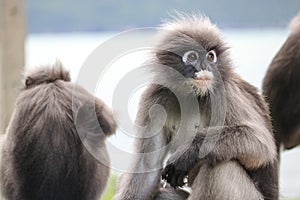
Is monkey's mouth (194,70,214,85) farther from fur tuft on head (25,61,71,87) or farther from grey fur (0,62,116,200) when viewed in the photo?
fur tuft on head (25,61,71,87)

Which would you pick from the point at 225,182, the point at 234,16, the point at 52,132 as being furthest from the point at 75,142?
the point at 234,16

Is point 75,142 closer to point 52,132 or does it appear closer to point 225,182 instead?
point 52,132

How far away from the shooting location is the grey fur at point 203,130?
341cm

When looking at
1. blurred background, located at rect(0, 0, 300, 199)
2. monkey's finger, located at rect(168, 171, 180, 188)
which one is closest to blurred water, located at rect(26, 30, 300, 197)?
blurred background, located at rect(0, 0, 300, 199)

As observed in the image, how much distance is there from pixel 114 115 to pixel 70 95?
220mm

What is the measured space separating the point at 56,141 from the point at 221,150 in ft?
2.38

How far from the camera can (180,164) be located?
3.41 m

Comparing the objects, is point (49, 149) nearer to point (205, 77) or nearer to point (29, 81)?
point (29, 81)

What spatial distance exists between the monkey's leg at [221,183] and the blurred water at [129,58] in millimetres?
344

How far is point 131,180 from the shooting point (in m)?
3.63

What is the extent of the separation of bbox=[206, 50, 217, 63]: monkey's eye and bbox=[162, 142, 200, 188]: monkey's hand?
Result: 0.38 m

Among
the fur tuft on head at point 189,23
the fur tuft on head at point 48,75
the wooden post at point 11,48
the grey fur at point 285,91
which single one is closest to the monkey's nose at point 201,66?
the fur tuft on head at point 189,23

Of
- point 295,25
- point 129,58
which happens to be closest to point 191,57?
point 129,58

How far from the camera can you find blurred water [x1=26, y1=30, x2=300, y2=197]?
11.1ft
